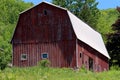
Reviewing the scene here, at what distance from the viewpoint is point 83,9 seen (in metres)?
75.1

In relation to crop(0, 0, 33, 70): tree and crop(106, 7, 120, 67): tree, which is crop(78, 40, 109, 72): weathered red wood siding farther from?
crop(0, 0, 33, 70): tree

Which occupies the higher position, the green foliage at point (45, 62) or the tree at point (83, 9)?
the tree at point (83, 9)

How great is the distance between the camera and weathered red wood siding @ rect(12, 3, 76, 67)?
38.7m

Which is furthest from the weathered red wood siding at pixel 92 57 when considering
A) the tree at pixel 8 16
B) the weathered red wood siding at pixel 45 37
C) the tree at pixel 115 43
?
the tree at pixel 8 16

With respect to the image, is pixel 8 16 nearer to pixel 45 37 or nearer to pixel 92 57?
pixel 92 57

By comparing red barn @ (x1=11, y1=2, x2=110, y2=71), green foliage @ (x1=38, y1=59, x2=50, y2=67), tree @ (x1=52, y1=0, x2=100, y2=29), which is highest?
tree @ (x1=52, y1=0, x2=100, y2=29)

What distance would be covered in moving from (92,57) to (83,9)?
1275 inches

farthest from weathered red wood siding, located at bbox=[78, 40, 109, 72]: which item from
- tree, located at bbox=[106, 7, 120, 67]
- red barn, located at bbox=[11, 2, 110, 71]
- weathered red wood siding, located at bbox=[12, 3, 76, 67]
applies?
tree, located at bbox=[106, 7, 120, 67]

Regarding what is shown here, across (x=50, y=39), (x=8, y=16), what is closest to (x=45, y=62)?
(x=50, y=39)

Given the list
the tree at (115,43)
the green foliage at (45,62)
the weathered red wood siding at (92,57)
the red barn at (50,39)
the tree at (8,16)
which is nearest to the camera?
the green foliage at (45,62)

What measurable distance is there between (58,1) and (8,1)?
45.1 m

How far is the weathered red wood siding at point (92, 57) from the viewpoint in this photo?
3959cm

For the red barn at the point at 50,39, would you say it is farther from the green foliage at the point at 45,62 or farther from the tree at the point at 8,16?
the tree at the point at 8,16

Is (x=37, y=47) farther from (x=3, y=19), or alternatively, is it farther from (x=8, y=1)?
(x=8, y=1)
